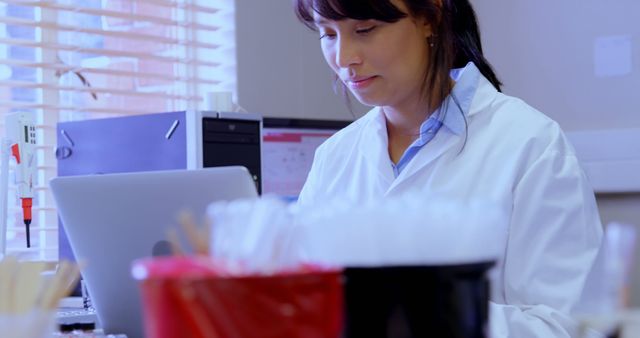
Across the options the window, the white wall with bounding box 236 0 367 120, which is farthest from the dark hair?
the white wall with bounding box 236 0 367 120

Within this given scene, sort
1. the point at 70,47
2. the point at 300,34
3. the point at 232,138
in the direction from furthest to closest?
the point at 300,34 < the point at 70,47 < the point at 232,138

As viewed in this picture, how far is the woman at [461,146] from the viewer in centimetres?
144

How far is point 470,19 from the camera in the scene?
1713mm

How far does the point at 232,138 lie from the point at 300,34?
1.11 metres

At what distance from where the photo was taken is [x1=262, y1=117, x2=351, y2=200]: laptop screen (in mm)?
2678

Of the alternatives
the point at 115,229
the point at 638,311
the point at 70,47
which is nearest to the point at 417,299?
the point at 638,311

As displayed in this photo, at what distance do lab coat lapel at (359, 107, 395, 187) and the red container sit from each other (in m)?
1.10

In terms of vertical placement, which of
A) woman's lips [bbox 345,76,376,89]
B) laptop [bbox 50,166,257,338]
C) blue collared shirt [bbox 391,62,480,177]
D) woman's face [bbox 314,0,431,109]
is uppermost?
woman's face [bbox 314,0,431,109]

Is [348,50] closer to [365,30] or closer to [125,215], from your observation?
[365,30]

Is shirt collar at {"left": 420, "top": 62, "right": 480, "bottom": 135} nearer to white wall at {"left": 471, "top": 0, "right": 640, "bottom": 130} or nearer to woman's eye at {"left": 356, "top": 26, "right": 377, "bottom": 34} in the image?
woman's eye at {"left": 356, "top": 26, "right": 377, "bottom": 34}

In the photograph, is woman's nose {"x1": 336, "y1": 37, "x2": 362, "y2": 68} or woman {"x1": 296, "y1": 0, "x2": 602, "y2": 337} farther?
woman's nose {"x1": 336, "y1": 37, "x2": 362, "y2": 68}

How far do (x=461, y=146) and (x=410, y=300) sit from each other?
1.03m

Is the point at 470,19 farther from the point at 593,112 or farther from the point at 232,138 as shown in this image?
the point at 593,112

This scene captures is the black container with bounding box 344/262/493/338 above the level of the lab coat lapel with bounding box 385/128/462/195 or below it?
below
